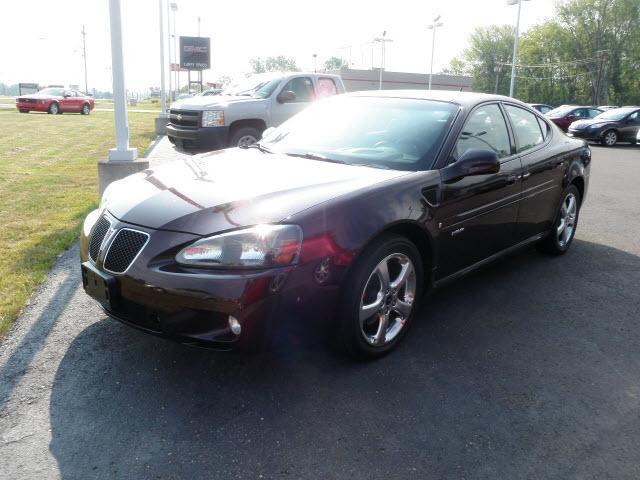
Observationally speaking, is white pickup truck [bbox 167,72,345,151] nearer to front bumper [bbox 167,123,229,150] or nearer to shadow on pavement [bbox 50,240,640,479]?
front bumper [bbox 167,123,229,150]

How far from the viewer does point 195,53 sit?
32844 millimetres

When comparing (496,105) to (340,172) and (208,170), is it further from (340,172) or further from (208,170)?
(208,170)

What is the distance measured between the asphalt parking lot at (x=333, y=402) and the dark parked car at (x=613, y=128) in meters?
20.6

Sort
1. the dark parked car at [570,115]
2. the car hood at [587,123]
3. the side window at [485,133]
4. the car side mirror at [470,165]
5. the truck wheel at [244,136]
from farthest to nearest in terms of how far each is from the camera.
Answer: the dark parked car at [570,115] → the car hood at [587,123] → the truck wheel at [244,136] → the side window at [485,133] → the car side mirror at [470,165]

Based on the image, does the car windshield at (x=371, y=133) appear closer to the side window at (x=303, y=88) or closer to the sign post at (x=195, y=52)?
the side window at (x=303, y=88)

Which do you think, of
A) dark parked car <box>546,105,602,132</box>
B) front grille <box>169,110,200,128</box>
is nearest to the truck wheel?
front grille <box>169,110,200,128</box>

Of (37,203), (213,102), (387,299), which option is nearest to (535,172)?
(387,299)

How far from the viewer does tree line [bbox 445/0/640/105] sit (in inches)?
2598

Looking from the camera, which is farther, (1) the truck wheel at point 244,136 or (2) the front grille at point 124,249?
(1) the truck wheel at point 244,136

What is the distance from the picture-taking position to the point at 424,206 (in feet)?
11.8

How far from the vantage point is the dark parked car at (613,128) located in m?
22.4

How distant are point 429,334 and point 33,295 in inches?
115

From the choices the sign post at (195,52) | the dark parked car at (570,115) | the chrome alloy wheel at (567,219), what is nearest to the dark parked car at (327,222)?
the chrome alloy wheel at (567,219)

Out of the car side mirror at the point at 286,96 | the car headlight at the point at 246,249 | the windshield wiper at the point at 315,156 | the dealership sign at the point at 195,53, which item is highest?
the dealership sign at the point at 195,53
